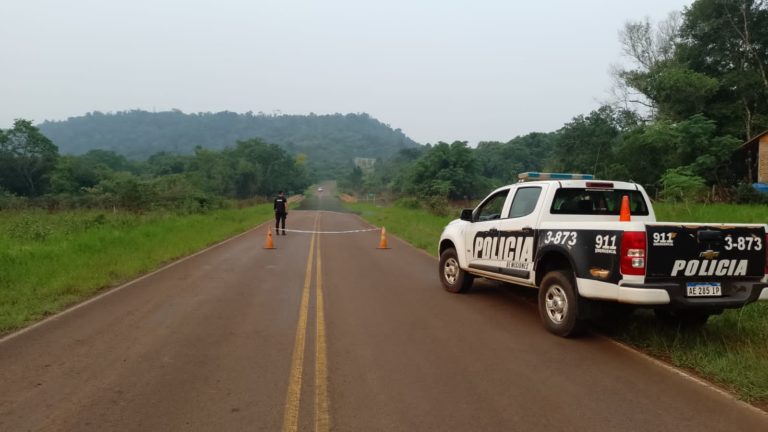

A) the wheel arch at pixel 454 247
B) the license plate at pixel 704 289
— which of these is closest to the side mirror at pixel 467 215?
the wheel arch at pixel 454 247

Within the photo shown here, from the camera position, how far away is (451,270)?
9.91 meters

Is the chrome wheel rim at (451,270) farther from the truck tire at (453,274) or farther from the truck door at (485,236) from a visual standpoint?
the truck door at (485,236)

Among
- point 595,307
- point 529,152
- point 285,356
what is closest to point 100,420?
point 285,356

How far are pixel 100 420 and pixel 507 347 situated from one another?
4183 mm

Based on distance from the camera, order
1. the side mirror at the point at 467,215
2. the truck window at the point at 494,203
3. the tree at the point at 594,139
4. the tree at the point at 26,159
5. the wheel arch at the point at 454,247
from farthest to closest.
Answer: the tree at the point at 26,159
the tree at the point at 594,139
the side mirror at the point at 467,215
the wheel arch at the point at 454,247
the truck window at the point at 494,203

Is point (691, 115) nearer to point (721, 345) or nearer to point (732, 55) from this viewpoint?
point (732, 55)

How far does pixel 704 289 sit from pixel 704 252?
16.2 inches

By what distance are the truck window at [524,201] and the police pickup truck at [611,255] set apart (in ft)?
0.06

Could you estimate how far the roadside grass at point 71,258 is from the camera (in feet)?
28.7

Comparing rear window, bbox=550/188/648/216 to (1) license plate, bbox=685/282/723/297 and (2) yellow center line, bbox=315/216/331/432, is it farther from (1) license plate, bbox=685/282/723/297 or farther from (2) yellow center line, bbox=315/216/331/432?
(2) yellow center line, bbox=315/216/331/432

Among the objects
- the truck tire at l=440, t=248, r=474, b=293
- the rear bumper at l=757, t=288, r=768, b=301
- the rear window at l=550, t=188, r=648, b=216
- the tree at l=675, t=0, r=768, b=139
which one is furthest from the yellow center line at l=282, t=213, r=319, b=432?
the tree at l=675, t=0, r=768, b=139

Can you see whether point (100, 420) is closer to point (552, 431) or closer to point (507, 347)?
point (552, 431)

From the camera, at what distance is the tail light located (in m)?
5.59

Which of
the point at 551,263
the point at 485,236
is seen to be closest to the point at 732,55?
the point at 485,236
